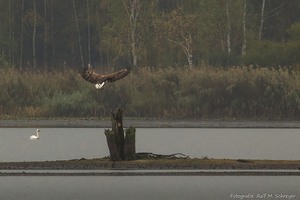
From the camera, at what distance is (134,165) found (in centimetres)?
2972

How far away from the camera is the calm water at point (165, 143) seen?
37.3 metres

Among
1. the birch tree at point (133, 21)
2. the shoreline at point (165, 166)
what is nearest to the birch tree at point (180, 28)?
the birch tree at point (133, 21)

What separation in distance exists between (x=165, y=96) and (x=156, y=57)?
37.4 metres

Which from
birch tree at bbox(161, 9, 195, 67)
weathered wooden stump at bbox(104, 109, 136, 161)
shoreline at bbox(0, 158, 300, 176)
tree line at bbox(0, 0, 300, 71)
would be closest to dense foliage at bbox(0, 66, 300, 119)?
tree line at bbox(0, 0, 300, 71)

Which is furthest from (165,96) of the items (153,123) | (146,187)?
(146,187)

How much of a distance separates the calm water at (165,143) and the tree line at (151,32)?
18951mm

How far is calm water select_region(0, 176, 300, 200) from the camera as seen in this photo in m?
23.1

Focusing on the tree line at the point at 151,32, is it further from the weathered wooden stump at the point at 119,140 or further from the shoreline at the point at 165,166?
the weathered wooden stump at the point at 119,140

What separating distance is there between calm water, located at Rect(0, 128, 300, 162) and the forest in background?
11.8 ft

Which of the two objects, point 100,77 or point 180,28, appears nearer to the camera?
point 100,77

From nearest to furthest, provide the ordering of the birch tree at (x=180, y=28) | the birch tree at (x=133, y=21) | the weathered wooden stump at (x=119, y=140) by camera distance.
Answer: the weathered wooden stump at (x=119, y=140) < the birch tree at (x=180, y=28) < the birch tree at (x=133, y=21)

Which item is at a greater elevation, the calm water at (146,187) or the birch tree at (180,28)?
the birch tree at (180,28)

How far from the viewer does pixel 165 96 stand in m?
58.8

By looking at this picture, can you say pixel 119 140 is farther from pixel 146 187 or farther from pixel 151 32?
pixel 151 32
